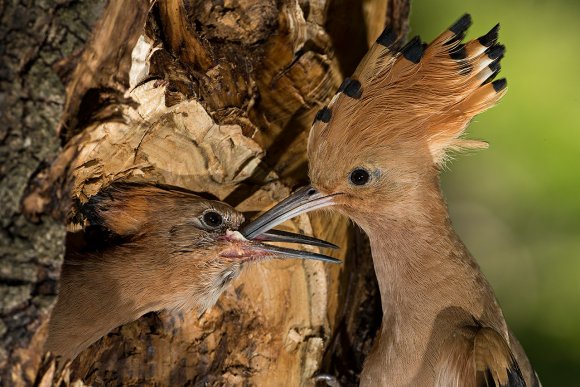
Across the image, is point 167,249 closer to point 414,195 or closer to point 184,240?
point 184,240

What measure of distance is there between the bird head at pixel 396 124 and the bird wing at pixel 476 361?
0.46m

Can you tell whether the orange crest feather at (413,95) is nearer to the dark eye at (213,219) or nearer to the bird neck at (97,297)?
the dark eye at (213,219)

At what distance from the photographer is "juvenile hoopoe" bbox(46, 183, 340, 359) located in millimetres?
2471

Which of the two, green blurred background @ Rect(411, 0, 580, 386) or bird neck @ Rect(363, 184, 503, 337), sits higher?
green blurred background @ Rect(411, 0, 580, 386)

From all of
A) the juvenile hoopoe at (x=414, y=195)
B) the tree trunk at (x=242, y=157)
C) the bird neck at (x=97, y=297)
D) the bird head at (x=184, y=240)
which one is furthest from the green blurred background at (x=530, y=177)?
the bird neck at (x=97, y=297)

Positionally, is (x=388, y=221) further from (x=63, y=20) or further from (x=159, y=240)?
(x=63, y=20)

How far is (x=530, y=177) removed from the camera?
4035 mm

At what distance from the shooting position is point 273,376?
2682mm

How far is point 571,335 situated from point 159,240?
7.99 ft

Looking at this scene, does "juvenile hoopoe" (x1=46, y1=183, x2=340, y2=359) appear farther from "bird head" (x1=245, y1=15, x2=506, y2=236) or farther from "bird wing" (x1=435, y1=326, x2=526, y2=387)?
"bird wing" (x1=435, y1=326, x2=526, y2=387)

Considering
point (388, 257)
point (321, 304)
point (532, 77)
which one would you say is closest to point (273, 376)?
point (321, 304)

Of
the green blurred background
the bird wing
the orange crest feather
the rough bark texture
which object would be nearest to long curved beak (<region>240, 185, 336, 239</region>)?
the orange crest feather

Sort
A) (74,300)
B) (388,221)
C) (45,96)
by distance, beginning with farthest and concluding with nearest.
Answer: (388,221), (74,300), (45,96)

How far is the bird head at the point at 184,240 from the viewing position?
253cm
